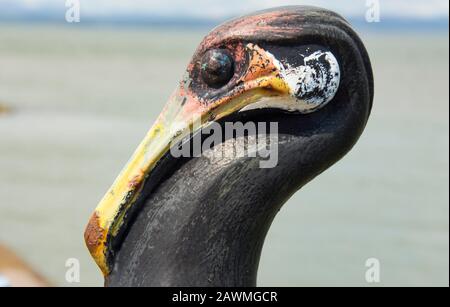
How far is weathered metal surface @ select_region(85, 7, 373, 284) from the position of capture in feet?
4.90

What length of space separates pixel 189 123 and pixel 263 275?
10.7ft

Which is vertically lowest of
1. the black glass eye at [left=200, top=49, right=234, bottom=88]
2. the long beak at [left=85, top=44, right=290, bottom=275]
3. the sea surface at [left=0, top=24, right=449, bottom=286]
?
the long beak at [left=85, top=44, right=290, bottom=275]

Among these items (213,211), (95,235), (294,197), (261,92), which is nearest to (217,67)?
(261,92)

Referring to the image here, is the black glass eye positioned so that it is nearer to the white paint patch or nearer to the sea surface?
the white paint patch

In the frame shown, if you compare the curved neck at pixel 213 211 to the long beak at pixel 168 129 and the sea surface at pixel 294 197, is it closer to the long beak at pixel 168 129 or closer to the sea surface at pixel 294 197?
the long beak at pixel 168 129

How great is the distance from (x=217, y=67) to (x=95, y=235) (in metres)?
0.38

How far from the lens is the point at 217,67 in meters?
1.50

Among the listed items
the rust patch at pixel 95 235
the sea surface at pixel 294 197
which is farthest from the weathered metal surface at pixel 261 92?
the sea surface at pixel 294 197

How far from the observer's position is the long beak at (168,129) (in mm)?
1493

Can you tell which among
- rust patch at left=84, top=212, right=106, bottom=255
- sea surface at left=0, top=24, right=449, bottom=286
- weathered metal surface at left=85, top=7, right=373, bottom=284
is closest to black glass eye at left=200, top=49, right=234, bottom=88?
weathered metal surface at left=85, top=7, right=373, bottom=284

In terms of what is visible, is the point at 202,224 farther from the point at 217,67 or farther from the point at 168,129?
the point at 217,67

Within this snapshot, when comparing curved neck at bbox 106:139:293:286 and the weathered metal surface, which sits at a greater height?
the weathered metal surface

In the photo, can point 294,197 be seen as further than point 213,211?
Yes
